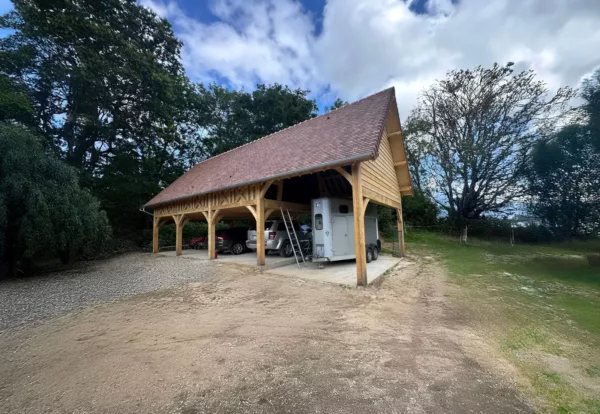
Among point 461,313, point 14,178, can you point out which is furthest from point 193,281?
point 461,313

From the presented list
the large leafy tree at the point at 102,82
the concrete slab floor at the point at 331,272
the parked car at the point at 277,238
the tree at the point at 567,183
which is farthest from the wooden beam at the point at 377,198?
the large leafy tree at the point at 102,82

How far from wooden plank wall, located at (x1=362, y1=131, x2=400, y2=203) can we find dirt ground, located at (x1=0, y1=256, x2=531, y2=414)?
3709mm

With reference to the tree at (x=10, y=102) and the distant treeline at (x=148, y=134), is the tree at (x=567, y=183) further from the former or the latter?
the tree at (x=10, y=102)

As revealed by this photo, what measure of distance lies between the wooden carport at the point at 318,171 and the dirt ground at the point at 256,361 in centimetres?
254

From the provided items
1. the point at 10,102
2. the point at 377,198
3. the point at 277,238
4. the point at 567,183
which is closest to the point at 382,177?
the point at 377,198

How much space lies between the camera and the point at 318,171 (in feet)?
21.4

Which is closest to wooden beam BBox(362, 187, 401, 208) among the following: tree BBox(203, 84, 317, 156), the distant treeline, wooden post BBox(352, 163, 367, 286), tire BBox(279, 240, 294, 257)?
wooden post BBox(352, 163, 367, 286)

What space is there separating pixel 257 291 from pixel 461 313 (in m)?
4.06

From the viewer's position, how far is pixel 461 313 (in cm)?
432

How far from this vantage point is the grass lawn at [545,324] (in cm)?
226

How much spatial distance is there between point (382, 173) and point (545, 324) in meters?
6.29

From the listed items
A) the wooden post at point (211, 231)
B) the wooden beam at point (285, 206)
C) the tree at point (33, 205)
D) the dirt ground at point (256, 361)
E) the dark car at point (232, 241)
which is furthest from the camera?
the dark car at point (232, 241)

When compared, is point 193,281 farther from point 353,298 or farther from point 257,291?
point 353,298

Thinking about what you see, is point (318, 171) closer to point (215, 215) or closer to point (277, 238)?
point (277, 238)
